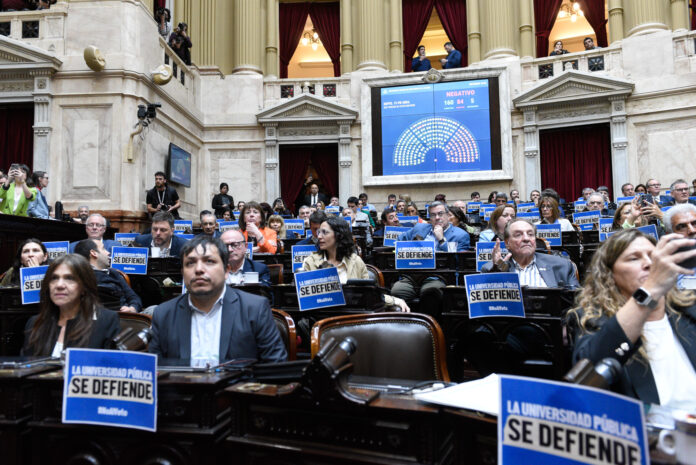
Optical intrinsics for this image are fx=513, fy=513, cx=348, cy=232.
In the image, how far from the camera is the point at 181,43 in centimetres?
1179

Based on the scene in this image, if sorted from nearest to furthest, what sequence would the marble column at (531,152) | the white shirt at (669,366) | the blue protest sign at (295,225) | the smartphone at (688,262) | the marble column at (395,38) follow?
the smartphone at (688,262), the white shirt at (669,366), the blue protest sign at (295,225), the marble column at (531,152), the marble column at (395,38)

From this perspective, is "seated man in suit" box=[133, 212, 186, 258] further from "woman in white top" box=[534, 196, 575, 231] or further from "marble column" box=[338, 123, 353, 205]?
"marble column" box=[338, 123, 353, 205]

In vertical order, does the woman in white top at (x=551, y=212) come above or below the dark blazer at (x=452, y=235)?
above

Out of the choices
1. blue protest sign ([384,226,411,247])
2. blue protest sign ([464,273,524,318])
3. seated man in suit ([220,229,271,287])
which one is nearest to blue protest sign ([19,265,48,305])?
seated man in suit ([220,229,271,287])

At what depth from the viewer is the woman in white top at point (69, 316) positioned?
2.29 metres

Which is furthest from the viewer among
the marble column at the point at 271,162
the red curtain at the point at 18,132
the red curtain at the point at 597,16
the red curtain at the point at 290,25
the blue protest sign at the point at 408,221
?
the red curtain at the point at 290,25

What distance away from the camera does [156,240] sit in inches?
203

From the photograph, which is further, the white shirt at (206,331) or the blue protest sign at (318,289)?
the blue protest sign at (318,289)

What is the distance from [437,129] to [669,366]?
11.1 meters

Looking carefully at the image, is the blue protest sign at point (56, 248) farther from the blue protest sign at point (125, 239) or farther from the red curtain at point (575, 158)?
the red curtain at point (575, 158)

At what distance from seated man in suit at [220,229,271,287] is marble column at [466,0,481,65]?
36.5 ft

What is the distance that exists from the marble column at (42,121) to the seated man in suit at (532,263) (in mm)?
8705

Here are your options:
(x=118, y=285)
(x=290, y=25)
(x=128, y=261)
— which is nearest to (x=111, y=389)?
(x=118, y=285)

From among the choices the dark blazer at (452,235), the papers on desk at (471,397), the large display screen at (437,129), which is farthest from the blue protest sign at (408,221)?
the papers on desk at (471,397)
